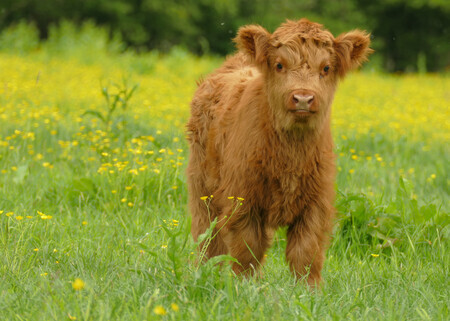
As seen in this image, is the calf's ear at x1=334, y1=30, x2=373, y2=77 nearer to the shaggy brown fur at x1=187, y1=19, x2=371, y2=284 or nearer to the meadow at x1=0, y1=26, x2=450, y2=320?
the shaggy brown fur at x1=187, y1=19, x2=371, y2=284

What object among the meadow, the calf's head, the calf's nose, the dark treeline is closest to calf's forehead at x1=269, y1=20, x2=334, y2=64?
the calf's head

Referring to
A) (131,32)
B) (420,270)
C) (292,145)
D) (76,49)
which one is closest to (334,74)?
(292,145)

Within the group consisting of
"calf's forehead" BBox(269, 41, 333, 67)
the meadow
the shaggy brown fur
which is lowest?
the meadow

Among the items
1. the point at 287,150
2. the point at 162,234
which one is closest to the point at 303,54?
the point at 287,150

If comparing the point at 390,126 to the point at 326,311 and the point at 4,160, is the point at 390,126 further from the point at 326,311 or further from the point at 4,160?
the point at 326,311

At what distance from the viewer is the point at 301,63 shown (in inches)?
139

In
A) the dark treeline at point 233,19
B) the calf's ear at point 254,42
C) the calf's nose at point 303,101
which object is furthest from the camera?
the dark treeline at point 233,19

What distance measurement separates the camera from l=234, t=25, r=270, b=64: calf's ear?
375cm

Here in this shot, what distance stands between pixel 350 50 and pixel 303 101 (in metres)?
0.66

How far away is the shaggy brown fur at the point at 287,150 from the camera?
349 cm

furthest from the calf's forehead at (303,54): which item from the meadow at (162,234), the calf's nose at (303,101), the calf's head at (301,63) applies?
the meadow at (162,234)

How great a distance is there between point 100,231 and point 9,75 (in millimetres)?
7653

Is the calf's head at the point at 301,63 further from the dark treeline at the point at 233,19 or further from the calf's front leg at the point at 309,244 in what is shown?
the dark treeline at the point at 233,19

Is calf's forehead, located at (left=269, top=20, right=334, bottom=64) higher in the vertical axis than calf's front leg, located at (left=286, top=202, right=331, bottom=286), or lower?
higher
